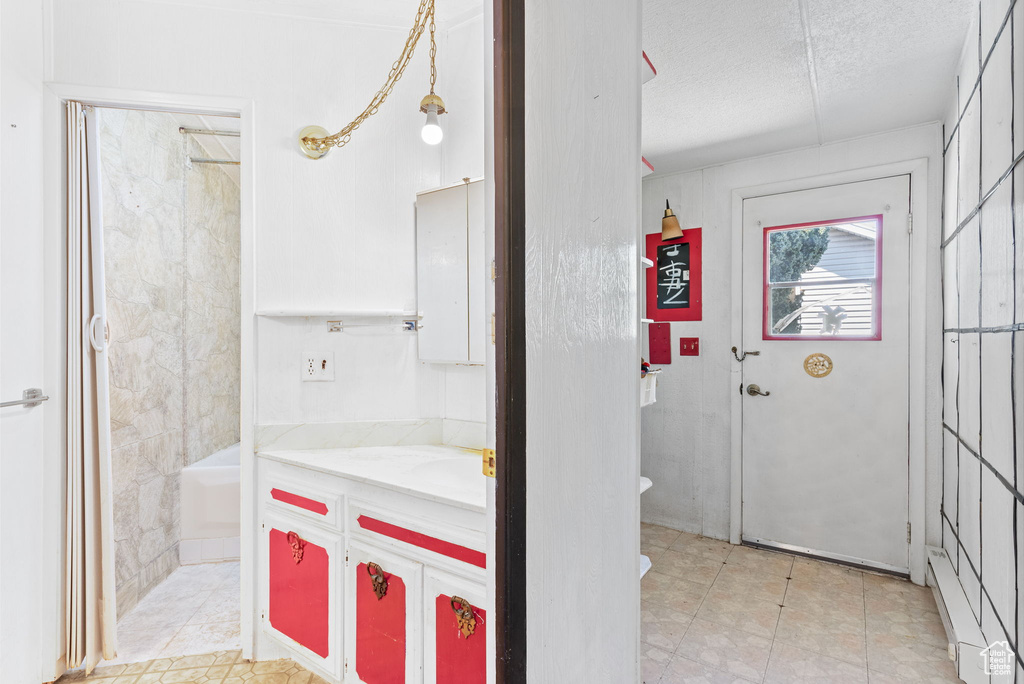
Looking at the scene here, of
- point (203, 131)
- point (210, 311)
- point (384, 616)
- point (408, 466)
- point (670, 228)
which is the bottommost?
point (384, 616)

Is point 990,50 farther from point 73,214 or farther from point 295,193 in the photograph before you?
point 73,214

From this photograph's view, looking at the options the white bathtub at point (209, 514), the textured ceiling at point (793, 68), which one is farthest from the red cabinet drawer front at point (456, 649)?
the textured ceiling at point (793, 68)

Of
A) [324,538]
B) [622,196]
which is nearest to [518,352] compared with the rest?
[622,196]

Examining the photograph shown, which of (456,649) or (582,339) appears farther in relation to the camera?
(456,649)

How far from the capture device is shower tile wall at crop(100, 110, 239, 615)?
85.6 inches

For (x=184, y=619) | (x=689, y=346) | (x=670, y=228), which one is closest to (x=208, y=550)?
(x=184, y=619)

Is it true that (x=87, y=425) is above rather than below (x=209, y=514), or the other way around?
above

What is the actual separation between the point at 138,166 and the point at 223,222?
0.98m

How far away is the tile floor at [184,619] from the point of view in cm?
191

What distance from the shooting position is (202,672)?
1.77 metres

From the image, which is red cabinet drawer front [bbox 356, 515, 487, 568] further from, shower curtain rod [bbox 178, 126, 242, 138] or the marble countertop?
shower curtain rod [bbox 178, 126, 242, 138]

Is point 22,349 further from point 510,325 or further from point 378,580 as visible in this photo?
point 510,325

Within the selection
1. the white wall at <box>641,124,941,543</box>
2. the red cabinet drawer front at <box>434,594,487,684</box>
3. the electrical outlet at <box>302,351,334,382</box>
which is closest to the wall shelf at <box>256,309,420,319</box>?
the electrical outlet at <box>302,351,334,382</box>

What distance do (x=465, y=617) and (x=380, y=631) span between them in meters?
0.39
